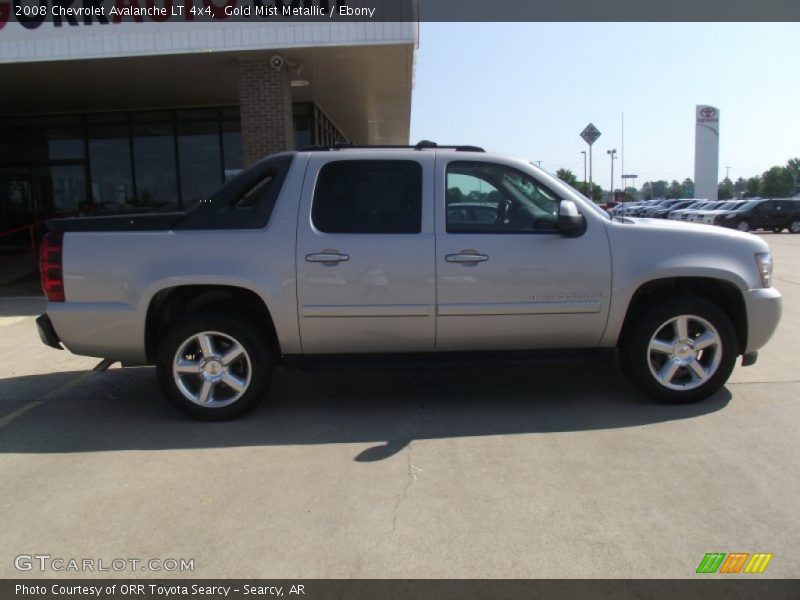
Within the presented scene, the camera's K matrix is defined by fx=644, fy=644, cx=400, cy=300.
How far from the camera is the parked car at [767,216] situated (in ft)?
→ 94.3

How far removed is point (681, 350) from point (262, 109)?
28.8ft

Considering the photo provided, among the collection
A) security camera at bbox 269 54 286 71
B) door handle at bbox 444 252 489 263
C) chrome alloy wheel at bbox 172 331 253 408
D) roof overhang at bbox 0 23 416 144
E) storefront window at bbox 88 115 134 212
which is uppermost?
roof overhang at bbox 0 23 416 144

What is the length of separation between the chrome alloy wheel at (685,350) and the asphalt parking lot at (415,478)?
274 mm

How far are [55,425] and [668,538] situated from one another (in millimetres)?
4324

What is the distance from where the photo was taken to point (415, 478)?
12.5 feet

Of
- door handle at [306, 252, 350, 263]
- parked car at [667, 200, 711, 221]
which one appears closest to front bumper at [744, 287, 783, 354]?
door handle at [306, 252, 350, 263]

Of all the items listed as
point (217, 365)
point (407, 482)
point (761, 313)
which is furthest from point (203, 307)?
point (761, 313)

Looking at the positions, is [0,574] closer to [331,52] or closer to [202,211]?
[202,211]

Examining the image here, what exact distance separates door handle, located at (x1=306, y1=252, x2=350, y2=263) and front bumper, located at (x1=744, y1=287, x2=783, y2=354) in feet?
9.97

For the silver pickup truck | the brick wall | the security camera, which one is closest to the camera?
the silver pickup truck

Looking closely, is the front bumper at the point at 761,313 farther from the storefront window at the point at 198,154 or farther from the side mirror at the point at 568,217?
the storefront window at the point at 198,154

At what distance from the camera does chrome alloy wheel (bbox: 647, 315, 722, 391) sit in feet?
16.0

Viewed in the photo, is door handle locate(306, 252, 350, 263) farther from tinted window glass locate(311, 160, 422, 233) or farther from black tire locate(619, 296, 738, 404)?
black tire locate(619, 296, 738, 404)

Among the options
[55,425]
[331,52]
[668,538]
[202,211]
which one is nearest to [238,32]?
[331,52]
